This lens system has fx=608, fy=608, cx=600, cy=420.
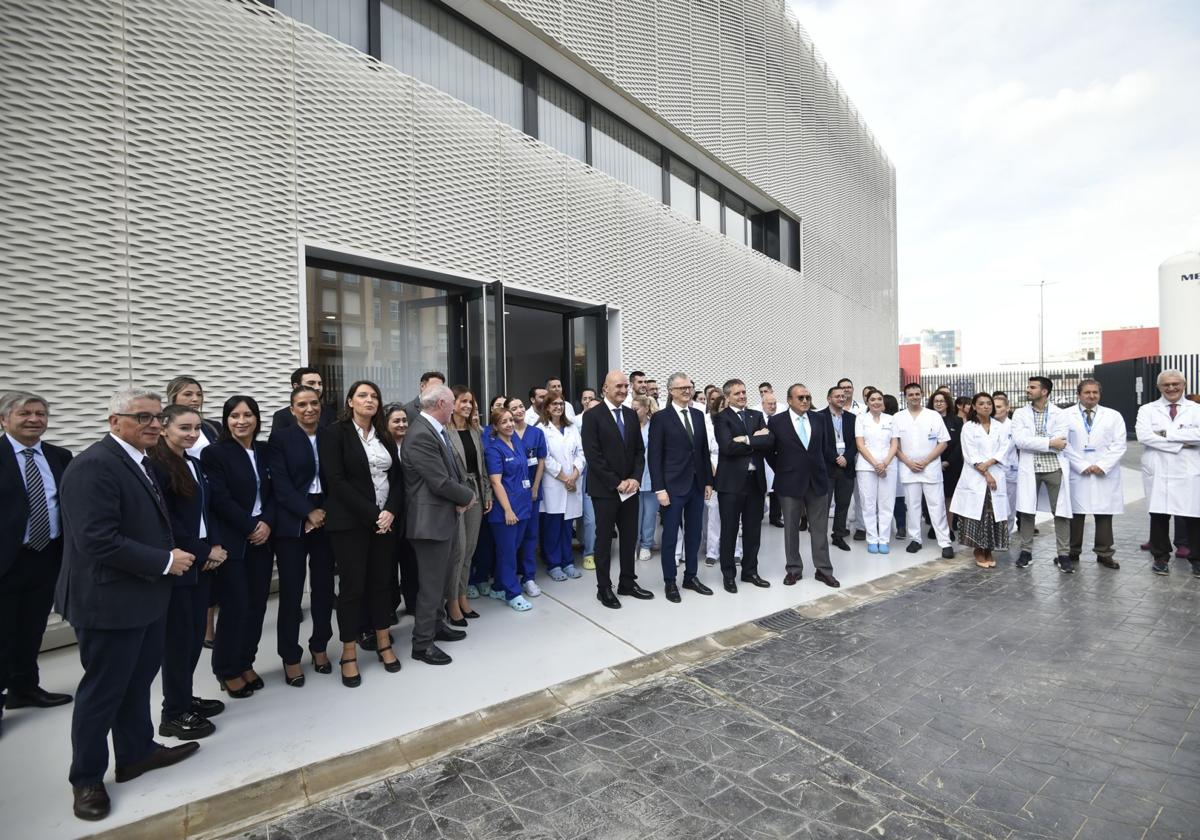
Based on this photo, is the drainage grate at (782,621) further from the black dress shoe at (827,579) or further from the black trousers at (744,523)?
the black dress shoe at (827,579)

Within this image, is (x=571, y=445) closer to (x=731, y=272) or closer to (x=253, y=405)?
(x=253, y=405)

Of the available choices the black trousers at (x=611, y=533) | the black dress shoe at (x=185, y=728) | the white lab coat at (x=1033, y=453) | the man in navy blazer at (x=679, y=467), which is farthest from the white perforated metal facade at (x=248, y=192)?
the white lab coat at (x=1033, y=453)

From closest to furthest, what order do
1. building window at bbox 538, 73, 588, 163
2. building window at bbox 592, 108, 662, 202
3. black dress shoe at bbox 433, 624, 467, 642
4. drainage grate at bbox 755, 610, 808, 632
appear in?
black dress shoe at bbox 433, 624, 467, 642 < drainage grate at bbox 755, 610, 808, 632 < building window at bbox 538, 73, 588, 163 < building window at bbox 592, 108, 662, 202

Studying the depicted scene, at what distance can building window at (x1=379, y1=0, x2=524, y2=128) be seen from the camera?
287 inches

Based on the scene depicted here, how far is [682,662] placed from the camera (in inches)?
162

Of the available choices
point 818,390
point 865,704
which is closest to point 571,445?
point 865,704

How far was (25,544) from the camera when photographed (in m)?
3.51

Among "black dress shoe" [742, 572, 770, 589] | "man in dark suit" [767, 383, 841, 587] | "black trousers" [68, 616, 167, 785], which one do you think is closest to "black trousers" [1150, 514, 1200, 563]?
"man in dark suit" [767, 383, 841, 587]

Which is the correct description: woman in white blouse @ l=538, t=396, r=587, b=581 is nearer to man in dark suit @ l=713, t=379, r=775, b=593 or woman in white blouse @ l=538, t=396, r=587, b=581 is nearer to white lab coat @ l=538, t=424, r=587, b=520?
white lab coat @ l=538, t=424, r=587, b=520

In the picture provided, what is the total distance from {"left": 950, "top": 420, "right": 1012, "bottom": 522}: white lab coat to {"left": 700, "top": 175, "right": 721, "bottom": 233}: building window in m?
7.69

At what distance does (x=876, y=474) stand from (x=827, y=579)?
2001mm

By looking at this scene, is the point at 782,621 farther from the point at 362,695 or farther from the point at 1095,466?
the point at 1095,466

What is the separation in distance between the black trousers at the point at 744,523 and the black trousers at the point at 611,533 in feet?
3.04

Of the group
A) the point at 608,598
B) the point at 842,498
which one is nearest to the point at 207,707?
the point at 608,598
